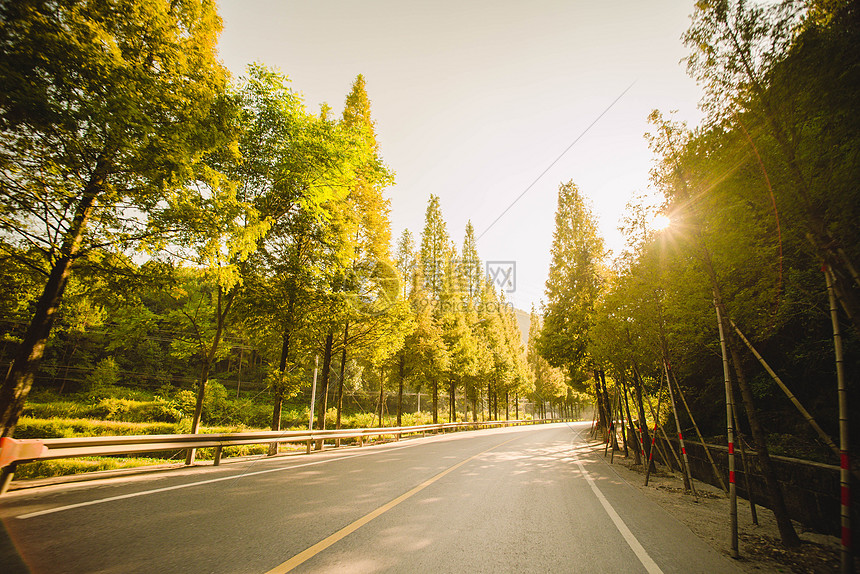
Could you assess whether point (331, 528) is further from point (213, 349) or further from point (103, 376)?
point (103, 376)

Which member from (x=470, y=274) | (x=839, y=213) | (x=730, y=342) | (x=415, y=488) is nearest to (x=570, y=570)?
(x=415, y=488)

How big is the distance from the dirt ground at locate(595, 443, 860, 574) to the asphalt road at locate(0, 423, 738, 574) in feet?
1.08

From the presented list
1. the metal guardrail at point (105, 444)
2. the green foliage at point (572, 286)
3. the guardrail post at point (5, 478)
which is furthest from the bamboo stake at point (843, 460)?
the green foliage at point (572, 286)

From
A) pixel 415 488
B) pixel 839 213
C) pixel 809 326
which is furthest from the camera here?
pixel 809 326

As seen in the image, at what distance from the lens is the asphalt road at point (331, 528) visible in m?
2.91

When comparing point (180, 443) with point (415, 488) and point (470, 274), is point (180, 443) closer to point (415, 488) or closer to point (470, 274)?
point (415, 488)

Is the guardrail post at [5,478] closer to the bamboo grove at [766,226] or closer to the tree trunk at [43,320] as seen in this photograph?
the tree trunk at [43,320]

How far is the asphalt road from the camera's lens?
9.55ft

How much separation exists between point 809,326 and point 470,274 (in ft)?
99.0

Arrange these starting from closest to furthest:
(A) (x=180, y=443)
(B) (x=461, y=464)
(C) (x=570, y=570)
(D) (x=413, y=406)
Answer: (C) (x=570, y=570)
(A) (x=180, y=443)
(B) (x=461, y=464)
(D) (x=413, y=406)

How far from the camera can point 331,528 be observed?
3758mm

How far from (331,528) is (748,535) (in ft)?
19.3

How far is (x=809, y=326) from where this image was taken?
8.62 m

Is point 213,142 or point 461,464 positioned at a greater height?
point 213,142
